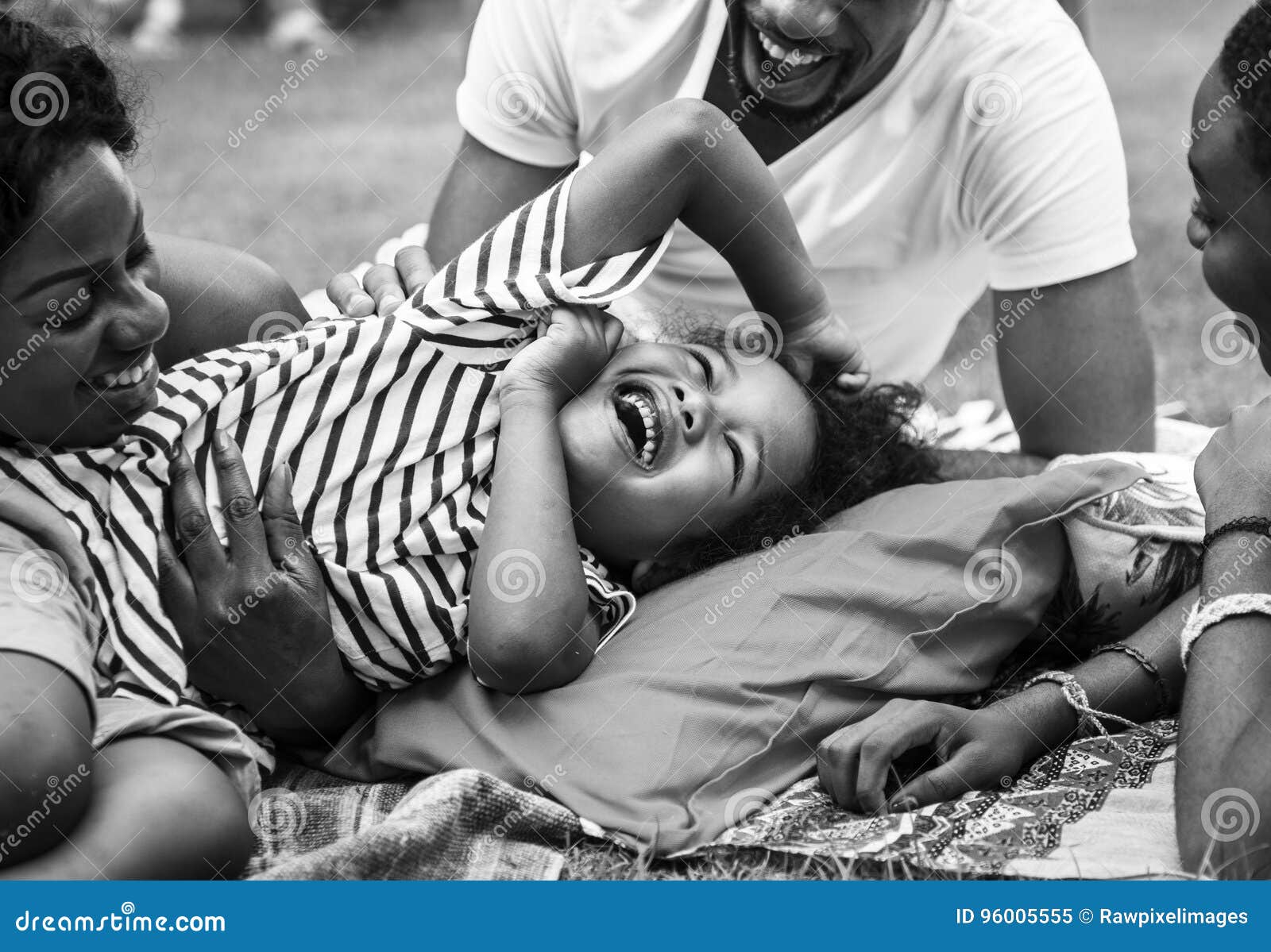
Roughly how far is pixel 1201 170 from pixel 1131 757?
769 mm

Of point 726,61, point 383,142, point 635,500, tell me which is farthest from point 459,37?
point 635,500

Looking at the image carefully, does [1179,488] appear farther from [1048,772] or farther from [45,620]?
[45,620]

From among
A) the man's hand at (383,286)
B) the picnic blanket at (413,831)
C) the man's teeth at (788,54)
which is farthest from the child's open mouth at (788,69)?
the picnic blanket at (413,831)

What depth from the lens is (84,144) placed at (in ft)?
5.33

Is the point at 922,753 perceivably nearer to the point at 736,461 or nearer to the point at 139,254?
the point at 736,461

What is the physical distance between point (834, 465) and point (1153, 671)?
0.61 metres

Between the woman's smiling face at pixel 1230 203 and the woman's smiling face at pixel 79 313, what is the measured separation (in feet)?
4.32

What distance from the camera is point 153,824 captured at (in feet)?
4.97

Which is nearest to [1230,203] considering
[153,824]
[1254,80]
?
[1254,80]

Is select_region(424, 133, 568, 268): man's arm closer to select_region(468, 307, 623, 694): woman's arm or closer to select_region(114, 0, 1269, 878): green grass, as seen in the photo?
select_region(468, 307, 623, 694): woman's arm

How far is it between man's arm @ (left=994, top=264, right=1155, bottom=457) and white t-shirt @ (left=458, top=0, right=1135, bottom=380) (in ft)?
0.14

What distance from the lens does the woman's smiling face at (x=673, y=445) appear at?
6.52 feet

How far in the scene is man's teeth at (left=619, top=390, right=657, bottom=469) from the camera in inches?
78.5

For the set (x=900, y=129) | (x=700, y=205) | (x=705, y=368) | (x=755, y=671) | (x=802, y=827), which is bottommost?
(x=802, y=827)
